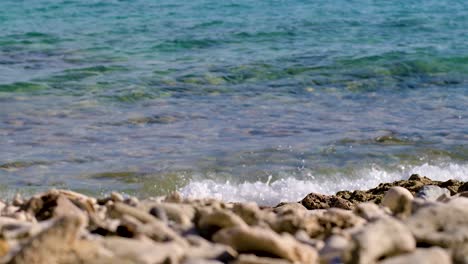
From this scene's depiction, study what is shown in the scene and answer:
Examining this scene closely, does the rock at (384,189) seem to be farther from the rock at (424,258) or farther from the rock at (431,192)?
the rock at (424,258)

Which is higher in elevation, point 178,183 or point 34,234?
point 34,234

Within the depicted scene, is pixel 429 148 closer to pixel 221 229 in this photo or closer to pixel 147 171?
pixel 147 171

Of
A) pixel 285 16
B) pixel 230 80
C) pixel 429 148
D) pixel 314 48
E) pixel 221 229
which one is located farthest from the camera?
pixel 285 16

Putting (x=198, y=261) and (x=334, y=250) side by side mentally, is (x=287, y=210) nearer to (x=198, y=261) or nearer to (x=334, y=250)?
(x=334, y=250)

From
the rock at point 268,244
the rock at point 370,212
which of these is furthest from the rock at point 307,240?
the rock at point 370,212

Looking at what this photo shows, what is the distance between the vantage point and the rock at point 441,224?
308 cm

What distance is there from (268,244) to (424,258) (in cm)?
49

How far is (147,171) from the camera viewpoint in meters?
7.14

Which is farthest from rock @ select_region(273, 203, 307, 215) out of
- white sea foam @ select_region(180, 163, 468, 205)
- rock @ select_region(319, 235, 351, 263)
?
white sea foam @ select_region(180, 163, 468, 205)

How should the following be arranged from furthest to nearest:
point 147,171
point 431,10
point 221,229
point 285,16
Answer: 1. point 431,10
2. point 285,16
3. point 147,171
4. point 221,229

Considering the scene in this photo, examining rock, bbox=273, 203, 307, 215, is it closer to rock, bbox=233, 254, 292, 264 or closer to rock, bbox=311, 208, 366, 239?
rock, bbox=311, 208, 366, 239

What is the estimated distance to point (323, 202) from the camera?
5949 millimetres

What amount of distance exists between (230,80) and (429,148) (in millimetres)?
3596

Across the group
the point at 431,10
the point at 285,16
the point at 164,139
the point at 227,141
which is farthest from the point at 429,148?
the point at 431,10
